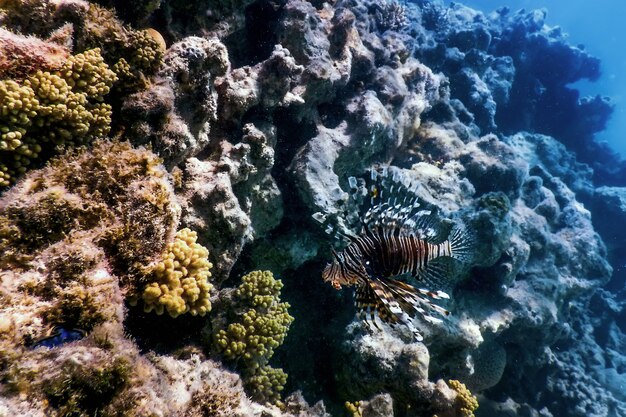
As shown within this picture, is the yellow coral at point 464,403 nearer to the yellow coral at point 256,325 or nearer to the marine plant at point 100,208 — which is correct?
the yellow coral at point 256,325

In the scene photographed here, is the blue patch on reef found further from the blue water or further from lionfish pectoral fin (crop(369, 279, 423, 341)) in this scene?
the blue water

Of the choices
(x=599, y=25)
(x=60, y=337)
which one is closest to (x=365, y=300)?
(x=60, y=337)

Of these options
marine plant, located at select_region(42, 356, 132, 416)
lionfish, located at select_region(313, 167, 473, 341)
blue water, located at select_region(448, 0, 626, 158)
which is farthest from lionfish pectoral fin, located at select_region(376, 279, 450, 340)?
blue water, located at select_region(448, 0, 626, 158)

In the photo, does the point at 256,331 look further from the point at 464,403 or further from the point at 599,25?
the point at 599,25

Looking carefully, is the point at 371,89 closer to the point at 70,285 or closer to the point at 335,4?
the point at 335,4

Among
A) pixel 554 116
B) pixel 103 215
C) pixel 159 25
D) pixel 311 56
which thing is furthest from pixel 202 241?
pixel 554 116

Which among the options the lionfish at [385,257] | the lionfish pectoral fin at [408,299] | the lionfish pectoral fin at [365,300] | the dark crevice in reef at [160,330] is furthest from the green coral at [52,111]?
the lionfish pectoral fin at [408,299]
